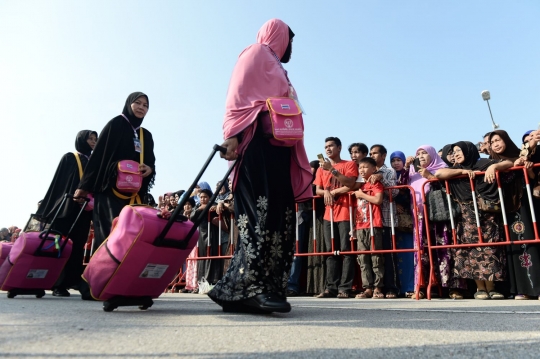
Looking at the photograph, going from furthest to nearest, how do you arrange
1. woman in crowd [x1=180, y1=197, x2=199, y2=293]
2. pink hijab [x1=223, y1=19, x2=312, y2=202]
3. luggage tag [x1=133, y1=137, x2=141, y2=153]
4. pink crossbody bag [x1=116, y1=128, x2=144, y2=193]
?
woman in crowd [x1=180, y1=197, x2=199, y2=293] < luggage tag [x1=133, y1=137, x2=141, y2=153] < pink crossbody bag [x1=116, y1=128, x2=144, y2=193] < pink hijab [x1=223, y1=19, x2=312, y2=202]

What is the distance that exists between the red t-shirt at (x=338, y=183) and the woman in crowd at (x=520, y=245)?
1754mm

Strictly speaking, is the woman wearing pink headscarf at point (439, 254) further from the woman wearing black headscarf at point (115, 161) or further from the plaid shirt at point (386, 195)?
the woman wearing black headscarf at point (115, 161)

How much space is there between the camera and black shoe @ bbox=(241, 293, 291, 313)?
244cm

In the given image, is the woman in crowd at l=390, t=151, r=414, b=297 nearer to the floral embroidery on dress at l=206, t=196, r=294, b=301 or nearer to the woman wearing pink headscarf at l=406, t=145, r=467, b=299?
the woman wearing pink headscarf at l=406, t=145, r=467, b=299

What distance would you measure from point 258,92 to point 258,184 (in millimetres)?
605

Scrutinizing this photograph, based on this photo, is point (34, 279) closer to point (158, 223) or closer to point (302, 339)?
point (158, 223)

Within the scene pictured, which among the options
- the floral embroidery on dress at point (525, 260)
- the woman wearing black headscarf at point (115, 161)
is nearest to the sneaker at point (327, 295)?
the floral embroidery on dress at point (525, 260)

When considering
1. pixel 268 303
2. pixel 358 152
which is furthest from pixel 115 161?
pixel 358 152

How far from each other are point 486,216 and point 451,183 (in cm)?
53

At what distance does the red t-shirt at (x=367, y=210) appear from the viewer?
5320 mm

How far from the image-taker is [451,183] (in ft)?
16.9

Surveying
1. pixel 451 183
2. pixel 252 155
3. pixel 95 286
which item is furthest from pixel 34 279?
pixel 451 183

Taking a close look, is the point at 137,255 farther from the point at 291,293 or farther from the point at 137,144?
the point at 291,293

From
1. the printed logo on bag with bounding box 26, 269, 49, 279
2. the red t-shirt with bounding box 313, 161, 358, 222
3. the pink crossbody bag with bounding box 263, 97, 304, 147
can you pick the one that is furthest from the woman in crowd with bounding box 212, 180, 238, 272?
the pink crossbody bag with bounding box 263, 97, 304, 147
